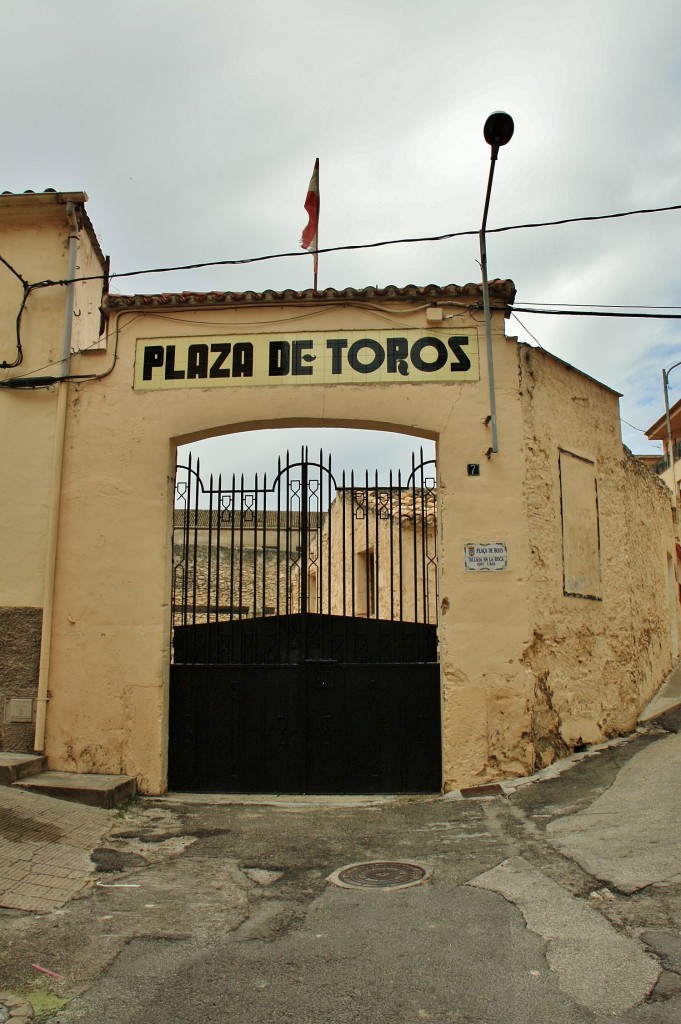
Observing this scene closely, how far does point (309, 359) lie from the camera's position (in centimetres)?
856

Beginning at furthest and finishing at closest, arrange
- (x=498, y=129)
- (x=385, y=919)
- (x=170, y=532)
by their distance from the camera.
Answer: (x=170, y=532), (x=498, y=129), (x=385, y=919)

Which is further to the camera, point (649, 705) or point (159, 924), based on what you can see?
point (649, 705)

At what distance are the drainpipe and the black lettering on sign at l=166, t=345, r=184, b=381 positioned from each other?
1.05m

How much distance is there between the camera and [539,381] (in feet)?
28.4

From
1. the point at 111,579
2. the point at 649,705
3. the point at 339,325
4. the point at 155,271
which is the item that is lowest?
the point at 649,705

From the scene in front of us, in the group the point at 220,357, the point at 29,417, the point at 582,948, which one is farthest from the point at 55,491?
the point at 582,948

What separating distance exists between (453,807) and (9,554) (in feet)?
16.5

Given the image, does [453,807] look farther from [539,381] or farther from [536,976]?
[539,381]

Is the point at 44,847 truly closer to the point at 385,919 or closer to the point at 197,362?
the point at 385,919

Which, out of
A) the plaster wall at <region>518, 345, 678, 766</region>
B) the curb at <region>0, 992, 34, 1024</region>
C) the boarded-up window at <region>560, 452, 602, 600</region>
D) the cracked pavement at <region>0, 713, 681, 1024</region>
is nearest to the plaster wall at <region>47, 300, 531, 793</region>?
the plaster wall at <region>518, 345, 678, 766</region>

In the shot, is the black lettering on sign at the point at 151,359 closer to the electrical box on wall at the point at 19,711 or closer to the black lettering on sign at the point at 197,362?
the black lettering on sign at the point at 197,362

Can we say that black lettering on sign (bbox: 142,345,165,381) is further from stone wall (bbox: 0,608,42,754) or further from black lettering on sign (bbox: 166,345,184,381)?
stone wall (bbox: 0,608,42,754)

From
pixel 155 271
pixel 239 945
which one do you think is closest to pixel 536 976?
pixel 239 945

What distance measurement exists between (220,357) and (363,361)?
153cm
